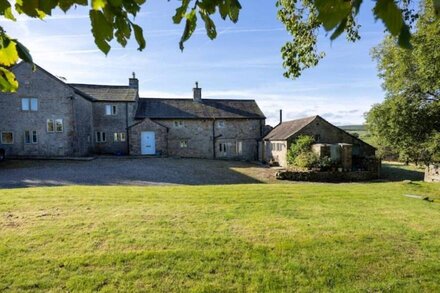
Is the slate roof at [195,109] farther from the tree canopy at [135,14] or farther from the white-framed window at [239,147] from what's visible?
the tree canopy at [135,14]

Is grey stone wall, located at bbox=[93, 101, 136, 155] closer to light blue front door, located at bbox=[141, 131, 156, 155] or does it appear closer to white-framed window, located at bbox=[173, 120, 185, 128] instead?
light blue front door, located at bbox=[141, 131, 156, 155]

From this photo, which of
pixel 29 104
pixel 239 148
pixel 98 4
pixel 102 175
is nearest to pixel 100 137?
pixel 29 104

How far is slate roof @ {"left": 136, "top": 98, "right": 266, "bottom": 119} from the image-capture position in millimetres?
31906

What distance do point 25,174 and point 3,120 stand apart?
35.0ft

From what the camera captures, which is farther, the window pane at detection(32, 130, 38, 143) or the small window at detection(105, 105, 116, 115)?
the small window at detection(105, 105, 116, 115)

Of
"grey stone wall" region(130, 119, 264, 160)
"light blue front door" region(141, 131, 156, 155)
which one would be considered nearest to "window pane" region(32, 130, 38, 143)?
"light blue front door" region(141, 131, 156, 155)

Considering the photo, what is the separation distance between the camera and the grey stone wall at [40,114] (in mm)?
24328

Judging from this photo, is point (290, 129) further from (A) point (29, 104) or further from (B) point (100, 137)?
(A) point (29, 104)

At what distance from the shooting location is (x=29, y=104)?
24641 millimetres

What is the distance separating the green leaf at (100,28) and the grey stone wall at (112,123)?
30.2m

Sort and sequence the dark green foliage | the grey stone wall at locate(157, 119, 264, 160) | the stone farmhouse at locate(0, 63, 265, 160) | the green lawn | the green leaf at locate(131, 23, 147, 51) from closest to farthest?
the green leaf at locate(131, 23, 147, 51) < the green lawn < the dark green foliage < the stone farmhouse at locate(0, 63, 265, 160) < the grey stone wall at locate(157, 119, 264, 160)

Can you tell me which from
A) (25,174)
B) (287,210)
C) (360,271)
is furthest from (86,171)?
(360,271)

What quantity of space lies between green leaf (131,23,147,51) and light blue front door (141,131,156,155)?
28.5 meters

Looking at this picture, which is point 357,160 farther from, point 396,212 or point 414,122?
point 396,212
